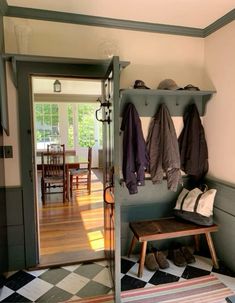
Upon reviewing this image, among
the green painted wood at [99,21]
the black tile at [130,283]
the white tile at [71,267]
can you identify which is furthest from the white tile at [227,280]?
the green painted wood at [99,21]

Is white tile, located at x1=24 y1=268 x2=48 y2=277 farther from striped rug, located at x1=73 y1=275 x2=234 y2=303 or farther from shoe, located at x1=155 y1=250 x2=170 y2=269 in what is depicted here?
shoe, located at x1=155 y1=250 x2=170 y2=269

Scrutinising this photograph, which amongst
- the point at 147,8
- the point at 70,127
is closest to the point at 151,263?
the point at 147,8

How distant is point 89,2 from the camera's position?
1.98 metres

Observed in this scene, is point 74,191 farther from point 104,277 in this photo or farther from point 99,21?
point 99,21

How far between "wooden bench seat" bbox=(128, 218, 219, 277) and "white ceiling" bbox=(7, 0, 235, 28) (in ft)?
6.45

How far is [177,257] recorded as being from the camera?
2371mm

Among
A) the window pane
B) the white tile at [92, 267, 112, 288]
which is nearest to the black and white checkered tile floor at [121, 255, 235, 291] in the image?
the white tile at [92, 267, 112, 288]

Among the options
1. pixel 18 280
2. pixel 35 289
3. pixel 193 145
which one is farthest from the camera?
pixel 193 145

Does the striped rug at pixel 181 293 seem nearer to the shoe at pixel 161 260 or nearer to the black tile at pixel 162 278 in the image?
the black tile at pixel 162 278

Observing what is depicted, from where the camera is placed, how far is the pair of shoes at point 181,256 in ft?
7.64

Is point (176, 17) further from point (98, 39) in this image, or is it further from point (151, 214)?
point (151, 214)

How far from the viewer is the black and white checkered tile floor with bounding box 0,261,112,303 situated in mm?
1905

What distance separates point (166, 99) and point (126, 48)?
2.13 ft

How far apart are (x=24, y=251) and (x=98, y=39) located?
2.15 meters
